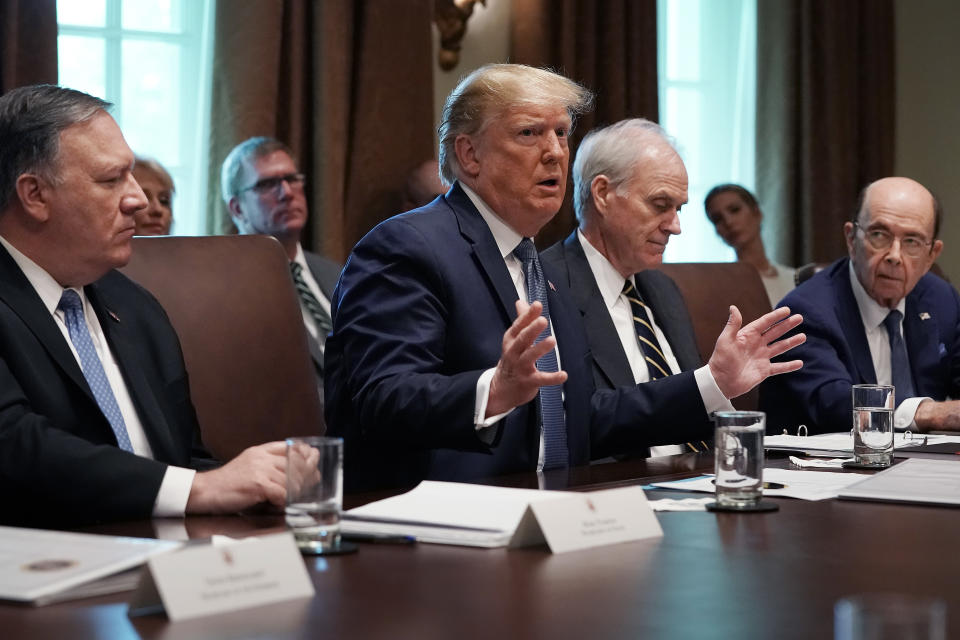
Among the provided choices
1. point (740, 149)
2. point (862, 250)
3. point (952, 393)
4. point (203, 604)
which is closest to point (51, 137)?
point (203, 604)

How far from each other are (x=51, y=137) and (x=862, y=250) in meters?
2.17

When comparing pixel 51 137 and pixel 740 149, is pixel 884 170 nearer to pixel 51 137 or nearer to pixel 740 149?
pixel 740 149

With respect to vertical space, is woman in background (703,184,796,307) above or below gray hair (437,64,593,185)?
below

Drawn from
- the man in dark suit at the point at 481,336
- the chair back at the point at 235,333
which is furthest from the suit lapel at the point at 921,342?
the chair back at the point at 235,333

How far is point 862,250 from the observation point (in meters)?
3.37

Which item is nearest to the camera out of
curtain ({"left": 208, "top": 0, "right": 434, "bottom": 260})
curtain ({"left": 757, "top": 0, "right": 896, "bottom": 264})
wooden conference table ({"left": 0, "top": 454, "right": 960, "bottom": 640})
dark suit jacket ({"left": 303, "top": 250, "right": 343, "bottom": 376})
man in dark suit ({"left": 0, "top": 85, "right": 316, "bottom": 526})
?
wooden conference table ({"left": 0, "top": 454, "right": 960, "bottom": 640})

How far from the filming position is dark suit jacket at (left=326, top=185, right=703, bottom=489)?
2.12 metres

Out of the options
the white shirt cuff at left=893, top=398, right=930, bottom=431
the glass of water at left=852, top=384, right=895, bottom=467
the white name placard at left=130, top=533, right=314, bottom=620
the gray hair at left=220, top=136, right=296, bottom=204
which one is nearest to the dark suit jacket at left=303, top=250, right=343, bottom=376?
the gray hair at left=220, top=136, right=296, bottom=204

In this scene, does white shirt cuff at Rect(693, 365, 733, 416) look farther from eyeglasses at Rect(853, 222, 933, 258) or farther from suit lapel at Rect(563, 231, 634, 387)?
eyeglasses at Rect(853, 222, 933, 258)

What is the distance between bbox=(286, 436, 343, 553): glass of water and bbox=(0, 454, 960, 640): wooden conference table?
0.04 meters

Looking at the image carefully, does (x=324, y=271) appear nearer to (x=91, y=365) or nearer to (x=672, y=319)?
(x=672, y=319)

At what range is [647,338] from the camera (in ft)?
9.90

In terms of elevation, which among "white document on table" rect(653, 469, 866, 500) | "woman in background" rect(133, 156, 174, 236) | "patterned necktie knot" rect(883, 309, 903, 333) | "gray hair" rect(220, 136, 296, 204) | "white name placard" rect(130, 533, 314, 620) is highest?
"gray hair" rect(220, 136, 296, 204)

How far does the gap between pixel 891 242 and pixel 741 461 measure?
1.94 m
